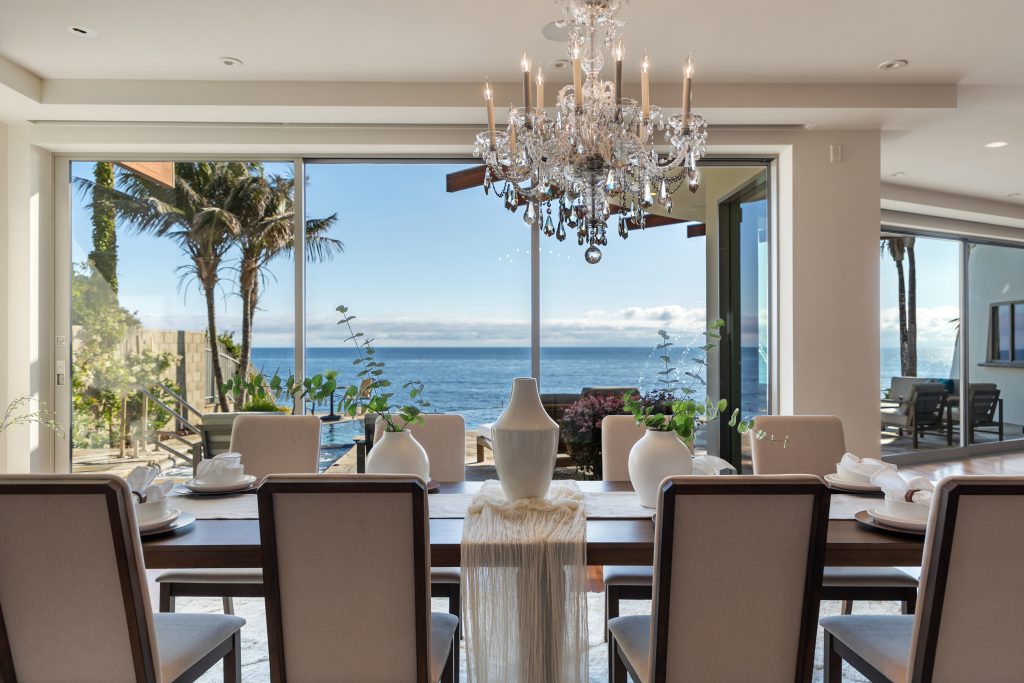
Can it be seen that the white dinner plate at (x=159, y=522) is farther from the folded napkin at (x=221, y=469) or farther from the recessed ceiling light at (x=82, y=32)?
the recessed ceiling light at (x=82, y=32)

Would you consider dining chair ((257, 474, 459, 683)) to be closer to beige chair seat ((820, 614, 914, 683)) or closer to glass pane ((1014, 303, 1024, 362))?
beige chair seat ((820, 614, 914, 683))

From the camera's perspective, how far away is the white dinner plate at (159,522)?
65.7 inches

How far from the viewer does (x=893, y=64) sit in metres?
3.39

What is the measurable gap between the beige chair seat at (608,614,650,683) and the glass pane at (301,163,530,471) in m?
2.25

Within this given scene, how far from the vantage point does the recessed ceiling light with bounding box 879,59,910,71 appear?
132 inches

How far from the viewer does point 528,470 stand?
187 cm

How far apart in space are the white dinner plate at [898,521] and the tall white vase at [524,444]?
842 mm

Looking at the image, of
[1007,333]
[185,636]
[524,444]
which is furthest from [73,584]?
[1007,333]

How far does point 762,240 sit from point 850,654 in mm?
3129

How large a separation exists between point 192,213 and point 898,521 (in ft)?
13.3

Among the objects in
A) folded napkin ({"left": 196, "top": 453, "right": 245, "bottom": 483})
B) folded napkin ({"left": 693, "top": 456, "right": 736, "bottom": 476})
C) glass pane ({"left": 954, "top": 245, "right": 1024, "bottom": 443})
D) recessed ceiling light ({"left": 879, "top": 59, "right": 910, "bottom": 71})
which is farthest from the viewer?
glass pane ({"left": 954, "top": 245, "right": 1024, "bottom": 443})

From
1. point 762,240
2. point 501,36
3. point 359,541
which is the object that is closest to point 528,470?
point 359,541

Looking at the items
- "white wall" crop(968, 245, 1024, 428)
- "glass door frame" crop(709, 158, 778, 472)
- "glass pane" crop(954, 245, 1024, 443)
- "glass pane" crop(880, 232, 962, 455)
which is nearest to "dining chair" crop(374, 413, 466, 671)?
"glass door frame" crop(709, 158, 778, 472)

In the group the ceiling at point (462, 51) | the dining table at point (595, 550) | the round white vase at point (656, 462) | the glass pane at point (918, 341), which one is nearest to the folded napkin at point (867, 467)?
the dining table at point (595, 550)
